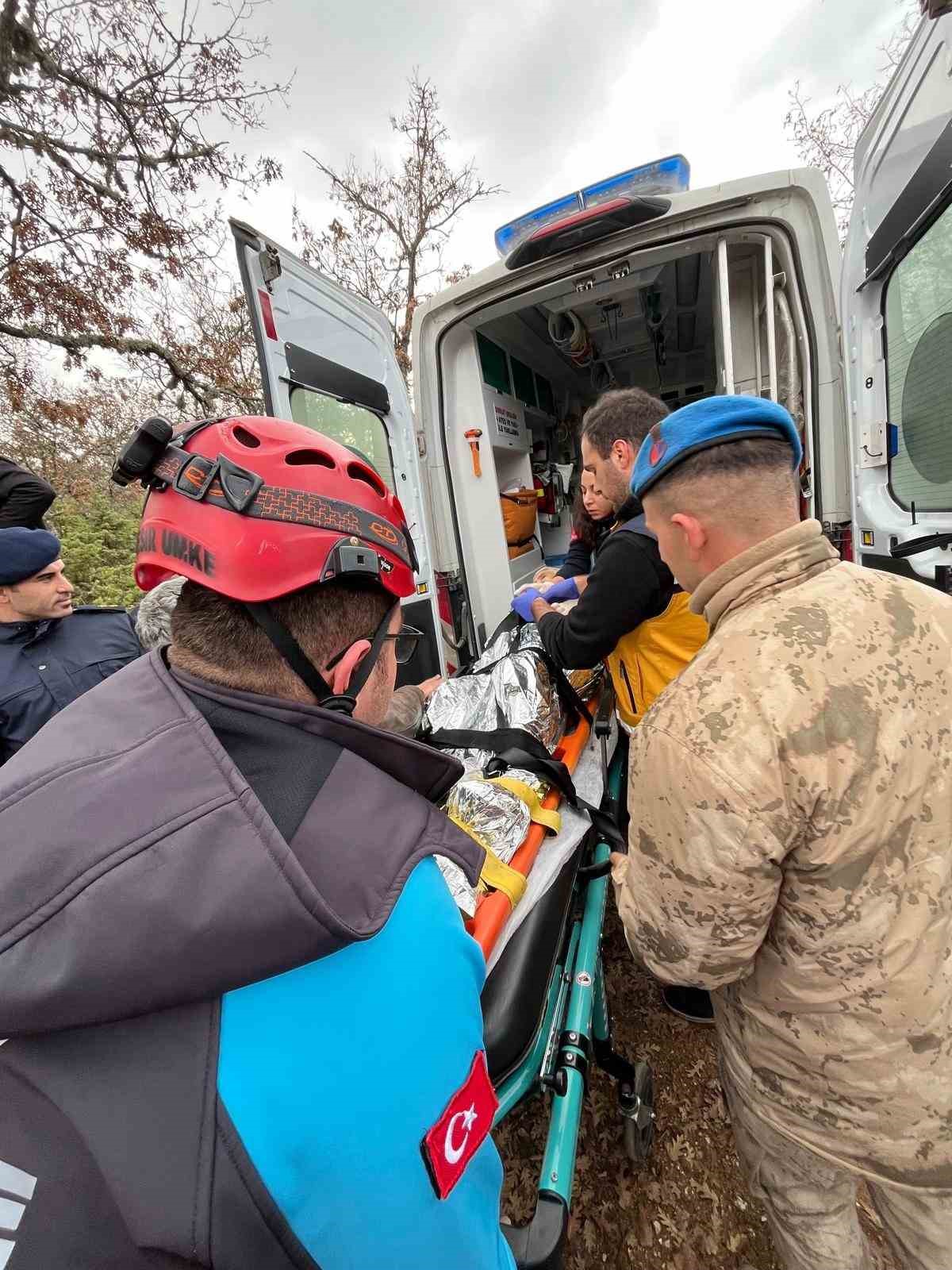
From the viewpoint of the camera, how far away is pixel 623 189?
9.73 feet

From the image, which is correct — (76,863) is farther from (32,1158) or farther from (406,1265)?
(406,1265)

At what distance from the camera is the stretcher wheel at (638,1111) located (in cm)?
165

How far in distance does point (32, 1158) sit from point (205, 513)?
2.49 ft

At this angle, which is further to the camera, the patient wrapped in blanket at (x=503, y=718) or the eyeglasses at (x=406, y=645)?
the patient wrapped in blanket at (x=503, y=718)

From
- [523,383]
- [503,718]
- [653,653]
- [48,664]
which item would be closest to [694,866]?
[653,653]

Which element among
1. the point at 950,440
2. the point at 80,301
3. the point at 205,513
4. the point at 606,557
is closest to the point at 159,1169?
the point at 205,513

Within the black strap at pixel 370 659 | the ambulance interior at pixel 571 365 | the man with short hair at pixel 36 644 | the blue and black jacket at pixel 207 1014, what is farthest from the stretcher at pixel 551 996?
the ambulance interior at pixel 571 365

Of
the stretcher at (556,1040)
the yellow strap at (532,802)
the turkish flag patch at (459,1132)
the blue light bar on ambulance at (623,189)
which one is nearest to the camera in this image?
the turkish flag patch at (459,1132)

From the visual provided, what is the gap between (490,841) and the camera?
1.61m

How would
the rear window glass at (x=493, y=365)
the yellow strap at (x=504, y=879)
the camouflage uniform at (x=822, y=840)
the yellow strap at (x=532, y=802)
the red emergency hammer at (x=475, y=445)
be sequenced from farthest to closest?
the rear window glass at (x=493, y=365)
the red emergency hammer at (x=475, y=445)
the yellow strap at (x=532, y=802)
the yellow strap at (x=504, y=879)
the camouflage uniform at (x=822, y=840)

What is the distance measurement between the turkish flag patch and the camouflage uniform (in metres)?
0.48

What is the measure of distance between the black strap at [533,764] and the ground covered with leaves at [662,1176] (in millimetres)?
915

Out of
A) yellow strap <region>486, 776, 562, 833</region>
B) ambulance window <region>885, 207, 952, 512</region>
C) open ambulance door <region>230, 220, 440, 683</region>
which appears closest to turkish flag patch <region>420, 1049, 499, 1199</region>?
yellow strap <region>486, 776, 562, 833</region>

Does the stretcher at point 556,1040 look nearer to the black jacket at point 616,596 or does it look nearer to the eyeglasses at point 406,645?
the black jacket at point 616,596
